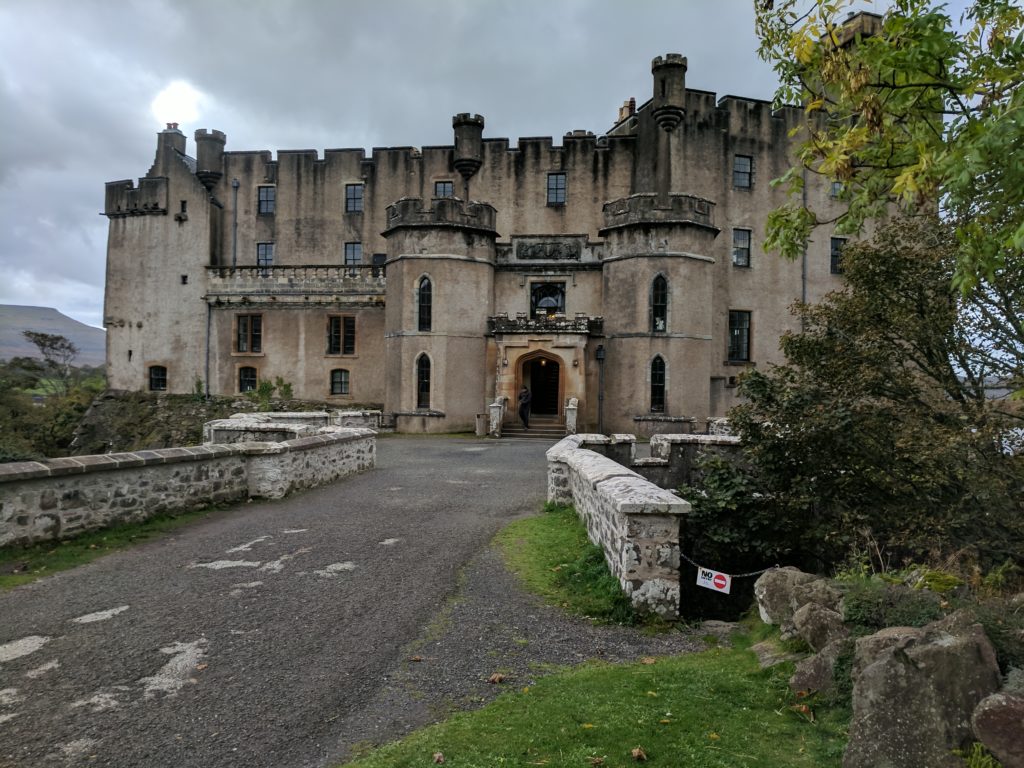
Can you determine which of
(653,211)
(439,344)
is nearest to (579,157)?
(653,211)

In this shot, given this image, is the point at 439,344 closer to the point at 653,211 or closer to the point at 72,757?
the point at 653,211

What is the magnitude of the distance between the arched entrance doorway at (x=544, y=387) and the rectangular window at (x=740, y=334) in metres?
8.37

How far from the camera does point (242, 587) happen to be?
6.52m

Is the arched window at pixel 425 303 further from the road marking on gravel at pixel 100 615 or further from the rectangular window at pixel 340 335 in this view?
the road marking on gravel at pixel 100 615

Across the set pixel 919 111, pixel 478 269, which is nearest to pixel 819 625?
pixel 919 111

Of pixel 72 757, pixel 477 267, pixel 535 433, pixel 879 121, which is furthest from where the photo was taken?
pixel 477 267

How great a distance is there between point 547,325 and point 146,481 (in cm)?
1713

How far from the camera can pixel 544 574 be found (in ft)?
23.5

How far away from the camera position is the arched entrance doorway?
2653 centimetres

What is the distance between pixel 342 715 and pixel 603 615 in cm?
285

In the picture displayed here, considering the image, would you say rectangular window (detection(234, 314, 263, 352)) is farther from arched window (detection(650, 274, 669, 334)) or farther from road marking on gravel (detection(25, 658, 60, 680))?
road marking on gravel (detection(25, 658, 60, 680))

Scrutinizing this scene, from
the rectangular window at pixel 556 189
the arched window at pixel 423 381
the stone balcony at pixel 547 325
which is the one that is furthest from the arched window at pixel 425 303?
the rectangular window at pixel 556 189

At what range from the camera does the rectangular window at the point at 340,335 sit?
28.8m

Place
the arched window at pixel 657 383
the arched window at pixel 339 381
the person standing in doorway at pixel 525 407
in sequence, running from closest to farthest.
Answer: the person standing in doorway at pixel 525 407 < the arched window at pixel 657 383 < the arched window at pixel 339 381
